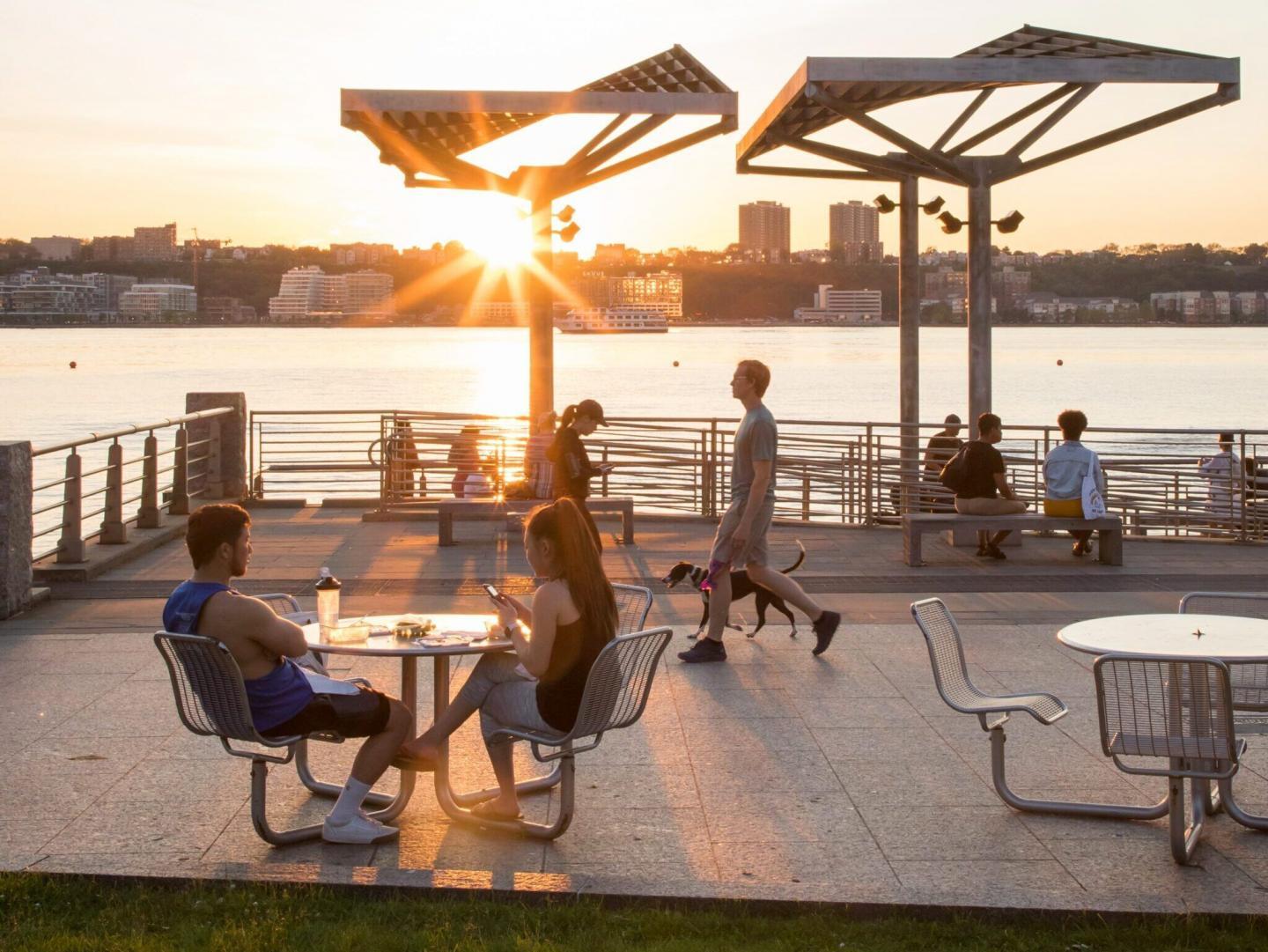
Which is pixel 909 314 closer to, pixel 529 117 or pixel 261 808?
pixel 529 117

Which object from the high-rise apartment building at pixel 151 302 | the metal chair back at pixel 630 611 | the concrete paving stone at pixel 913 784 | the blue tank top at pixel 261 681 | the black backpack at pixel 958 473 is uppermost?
the high-rise apartment building at pixel 151 302

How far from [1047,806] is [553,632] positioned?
2.00 metres

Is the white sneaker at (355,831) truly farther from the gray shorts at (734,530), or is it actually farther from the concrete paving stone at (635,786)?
the gray shorts at (734,530)

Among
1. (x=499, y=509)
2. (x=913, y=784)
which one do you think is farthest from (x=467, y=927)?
(x=499, y=509)

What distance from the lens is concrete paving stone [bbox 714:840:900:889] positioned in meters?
5.49

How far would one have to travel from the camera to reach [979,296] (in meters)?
15.3

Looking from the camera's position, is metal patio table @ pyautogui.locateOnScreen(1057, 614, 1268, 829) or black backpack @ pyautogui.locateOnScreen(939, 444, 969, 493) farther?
black backpack @ pyautogui.locateOnScreen(939, 444, 969, 493)

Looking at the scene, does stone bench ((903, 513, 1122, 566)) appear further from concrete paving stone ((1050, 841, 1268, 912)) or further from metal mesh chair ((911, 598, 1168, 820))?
concrete paving stone ((1050, 841, 1268, 912))

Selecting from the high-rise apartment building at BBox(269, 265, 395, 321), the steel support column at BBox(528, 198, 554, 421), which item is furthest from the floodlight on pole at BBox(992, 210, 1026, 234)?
the high-rise apartment building at BBox(269, 265, 395, 321)

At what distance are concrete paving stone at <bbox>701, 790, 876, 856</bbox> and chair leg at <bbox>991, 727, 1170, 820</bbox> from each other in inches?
21.8

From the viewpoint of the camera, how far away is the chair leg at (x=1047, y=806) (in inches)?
242

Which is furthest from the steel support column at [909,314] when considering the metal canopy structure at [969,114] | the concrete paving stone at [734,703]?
the concrete paving stone at [734,703]

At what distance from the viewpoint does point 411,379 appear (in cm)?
10319

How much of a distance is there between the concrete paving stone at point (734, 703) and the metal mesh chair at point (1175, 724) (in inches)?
101
